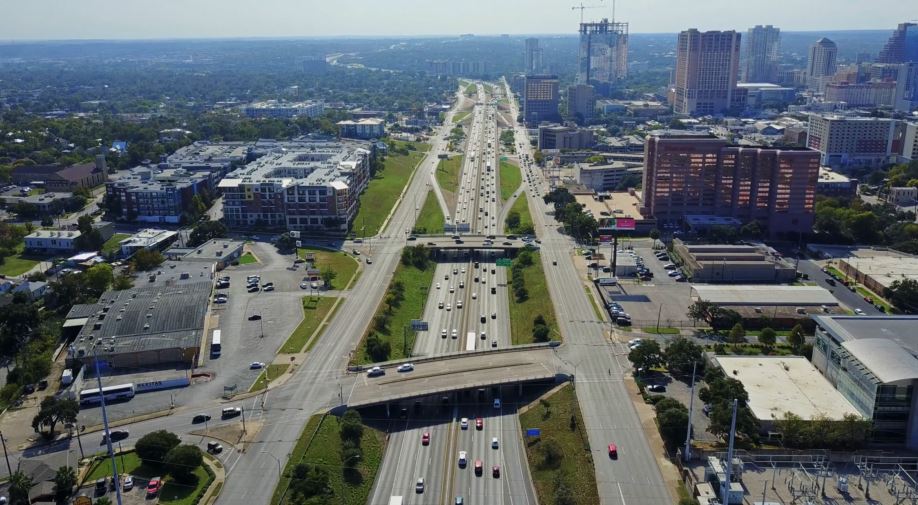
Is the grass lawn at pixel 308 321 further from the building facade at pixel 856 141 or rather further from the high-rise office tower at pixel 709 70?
the high-rise office tower at pixel 709 70

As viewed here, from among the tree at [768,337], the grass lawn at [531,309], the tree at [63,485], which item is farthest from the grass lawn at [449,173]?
the tree at [63,485]

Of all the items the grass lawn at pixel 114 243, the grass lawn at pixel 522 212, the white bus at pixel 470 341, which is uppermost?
the grass lawn at pixel 522 212

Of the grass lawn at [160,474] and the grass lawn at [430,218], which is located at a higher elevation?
the grass lawn at [430,218]

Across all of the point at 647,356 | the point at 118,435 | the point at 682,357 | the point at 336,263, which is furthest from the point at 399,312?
the point at 118,435

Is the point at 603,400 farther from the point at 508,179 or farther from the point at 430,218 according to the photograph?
the point at 508,179

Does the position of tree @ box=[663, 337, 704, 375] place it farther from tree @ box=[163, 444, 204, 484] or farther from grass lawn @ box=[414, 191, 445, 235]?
grass lawn @ box=[414, 191, 445, 235]

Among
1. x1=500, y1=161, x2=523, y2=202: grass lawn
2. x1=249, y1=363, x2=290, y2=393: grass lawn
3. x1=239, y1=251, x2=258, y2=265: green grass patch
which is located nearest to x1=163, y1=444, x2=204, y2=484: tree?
x1=249, y1=363, x2=290, y2=393: grass lawn

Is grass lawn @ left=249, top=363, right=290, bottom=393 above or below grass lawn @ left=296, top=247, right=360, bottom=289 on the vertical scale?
below
